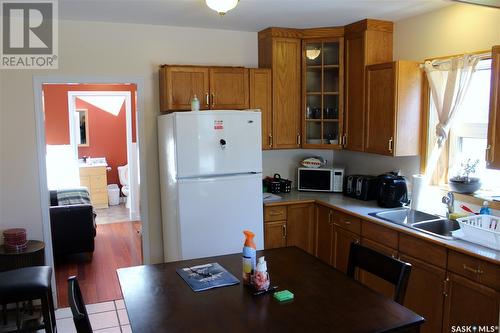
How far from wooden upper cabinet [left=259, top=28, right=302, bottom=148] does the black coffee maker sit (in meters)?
0.97

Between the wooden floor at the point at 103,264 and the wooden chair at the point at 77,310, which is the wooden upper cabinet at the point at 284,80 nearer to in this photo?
the wooden floor at the point at 103,264

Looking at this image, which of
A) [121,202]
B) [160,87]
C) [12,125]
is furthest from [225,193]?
[121,202]

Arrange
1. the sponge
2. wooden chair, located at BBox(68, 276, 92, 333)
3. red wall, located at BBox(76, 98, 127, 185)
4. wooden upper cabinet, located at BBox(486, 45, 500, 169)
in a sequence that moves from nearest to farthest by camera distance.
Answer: wooden chair, located at BBox(68, 276, 92, 333)
the sponge
wooden upper cabinet, located at BBox(486, 45, 500, 169)
red wall, located at BBox(76, 98, 127, 185)

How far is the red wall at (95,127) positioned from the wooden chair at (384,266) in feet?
20.2

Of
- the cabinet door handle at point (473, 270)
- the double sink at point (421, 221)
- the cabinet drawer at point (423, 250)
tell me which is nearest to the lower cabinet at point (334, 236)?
the double sink at point (421, 221)

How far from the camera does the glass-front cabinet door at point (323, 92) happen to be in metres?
4.05

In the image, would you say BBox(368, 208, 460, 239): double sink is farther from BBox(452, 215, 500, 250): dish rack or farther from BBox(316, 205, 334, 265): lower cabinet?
BBox(316, 205, 334, 265): lower cabinet

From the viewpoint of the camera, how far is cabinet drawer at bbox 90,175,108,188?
7.73 meters

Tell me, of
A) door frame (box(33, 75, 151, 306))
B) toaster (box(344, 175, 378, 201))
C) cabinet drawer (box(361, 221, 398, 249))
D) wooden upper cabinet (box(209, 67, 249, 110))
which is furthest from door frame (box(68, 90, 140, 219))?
cabinet drawer (box(361, 221, 398, 249))

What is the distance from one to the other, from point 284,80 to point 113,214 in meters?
4.59

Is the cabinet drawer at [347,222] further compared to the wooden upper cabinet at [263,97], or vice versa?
the wooden upper cabinet at [263,97]

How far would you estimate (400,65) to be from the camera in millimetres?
3389

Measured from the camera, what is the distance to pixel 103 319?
11.5 feet

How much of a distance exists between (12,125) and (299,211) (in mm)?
2540
